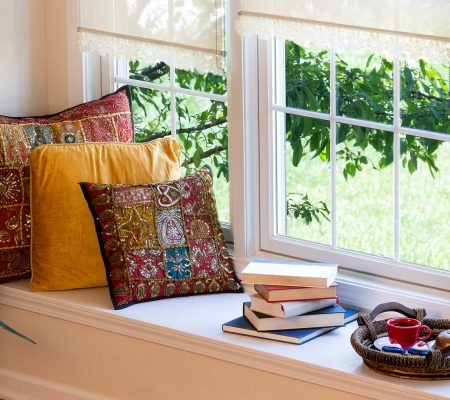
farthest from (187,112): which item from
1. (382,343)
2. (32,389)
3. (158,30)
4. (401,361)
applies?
(401,361)

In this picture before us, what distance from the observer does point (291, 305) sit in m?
2.93

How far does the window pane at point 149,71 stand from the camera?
365 centimetres

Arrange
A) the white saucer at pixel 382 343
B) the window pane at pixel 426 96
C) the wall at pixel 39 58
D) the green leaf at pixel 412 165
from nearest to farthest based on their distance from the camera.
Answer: the white saucer at pixel 382 343 < the window pane at pixel 426 96 < the green leaf at pixel 412 165 < the wall at pixel 39 58

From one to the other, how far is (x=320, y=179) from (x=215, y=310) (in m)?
0.54

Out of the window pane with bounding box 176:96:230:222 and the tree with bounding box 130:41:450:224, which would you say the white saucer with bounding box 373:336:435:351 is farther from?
the window pane with bounding box 176:96:230:222

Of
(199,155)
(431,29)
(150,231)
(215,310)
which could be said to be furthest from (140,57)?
(431,29)

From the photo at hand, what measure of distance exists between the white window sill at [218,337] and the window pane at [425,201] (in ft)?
1.02

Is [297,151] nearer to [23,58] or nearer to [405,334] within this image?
[405,334]

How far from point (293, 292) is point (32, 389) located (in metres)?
1.11

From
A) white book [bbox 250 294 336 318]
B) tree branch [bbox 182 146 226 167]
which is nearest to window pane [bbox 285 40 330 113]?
tree branch [bbox 182 146 226 167]

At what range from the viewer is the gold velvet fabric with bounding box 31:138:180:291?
3.36 metres

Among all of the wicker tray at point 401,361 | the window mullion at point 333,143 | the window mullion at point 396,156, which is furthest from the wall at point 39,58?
the wicker tray at point 401,361

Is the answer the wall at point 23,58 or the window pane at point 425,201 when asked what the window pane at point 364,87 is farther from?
the wall at point 23,58

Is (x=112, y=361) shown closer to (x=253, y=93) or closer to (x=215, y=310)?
(x=215, y=310)
